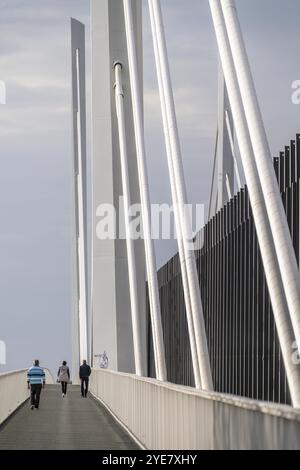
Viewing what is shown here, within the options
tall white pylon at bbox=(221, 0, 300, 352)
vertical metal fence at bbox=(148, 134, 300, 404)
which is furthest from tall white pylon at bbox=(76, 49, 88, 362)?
tall white pylon at bbox=(221, 0, 300, 352)

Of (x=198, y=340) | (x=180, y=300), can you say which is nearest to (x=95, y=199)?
(x=180, y=300)

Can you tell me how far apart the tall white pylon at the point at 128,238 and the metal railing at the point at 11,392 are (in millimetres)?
3457

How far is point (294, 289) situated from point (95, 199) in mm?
37186

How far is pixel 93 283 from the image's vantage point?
173ft

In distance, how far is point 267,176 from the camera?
16.1 m

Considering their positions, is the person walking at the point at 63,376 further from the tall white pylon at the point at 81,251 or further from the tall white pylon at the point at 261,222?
the tall white pylon at the point at 261,222

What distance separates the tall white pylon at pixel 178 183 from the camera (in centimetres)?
2550

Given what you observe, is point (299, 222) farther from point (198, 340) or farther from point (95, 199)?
point (95, 199)

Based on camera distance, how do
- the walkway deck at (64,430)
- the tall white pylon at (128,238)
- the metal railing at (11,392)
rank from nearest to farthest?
the walkway deck at (64,430), the metal railing at (11,392), the tall white pylon at (128,238)

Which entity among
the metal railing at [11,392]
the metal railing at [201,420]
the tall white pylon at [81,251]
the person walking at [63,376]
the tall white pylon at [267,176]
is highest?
the tall white pylon at [81,251]

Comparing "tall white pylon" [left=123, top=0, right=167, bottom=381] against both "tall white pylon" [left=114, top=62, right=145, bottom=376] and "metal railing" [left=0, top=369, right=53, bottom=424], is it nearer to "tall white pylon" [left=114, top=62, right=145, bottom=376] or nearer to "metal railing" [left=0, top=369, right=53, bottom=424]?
"tall white pylon" [left=114, top=62, right=145, bottom=376]

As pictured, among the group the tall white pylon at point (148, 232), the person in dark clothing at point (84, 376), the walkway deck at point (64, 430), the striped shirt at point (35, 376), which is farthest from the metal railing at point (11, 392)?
the tall white pylon at point (148, 232)

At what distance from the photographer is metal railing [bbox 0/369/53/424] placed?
112 feet

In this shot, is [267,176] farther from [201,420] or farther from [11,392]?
[11,392]
